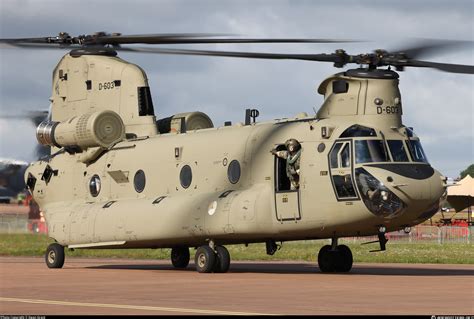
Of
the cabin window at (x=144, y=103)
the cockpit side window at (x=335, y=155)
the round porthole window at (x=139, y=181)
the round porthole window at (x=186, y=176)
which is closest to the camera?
the cockpit side window at (x=335, y=155)

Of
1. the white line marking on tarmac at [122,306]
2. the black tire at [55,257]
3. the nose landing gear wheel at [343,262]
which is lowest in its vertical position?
the white line marking on tarmac at [122,306]

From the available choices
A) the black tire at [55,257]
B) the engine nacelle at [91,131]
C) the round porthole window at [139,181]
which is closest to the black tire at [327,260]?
the round porthole window at [139,181]

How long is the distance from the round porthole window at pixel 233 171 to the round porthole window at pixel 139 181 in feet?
11.5

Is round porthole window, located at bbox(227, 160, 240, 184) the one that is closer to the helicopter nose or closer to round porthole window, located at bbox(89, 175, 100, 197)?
the helicopter nose

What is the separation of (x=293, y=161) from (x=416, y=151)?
3.14m

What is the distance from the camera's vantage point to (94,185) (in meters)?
32.2

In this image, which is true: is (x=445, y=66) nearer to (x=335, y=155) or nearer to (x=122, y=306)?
(x=335, y=155)

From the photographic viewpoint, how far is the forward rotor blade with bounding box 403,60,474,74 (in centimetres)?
2384

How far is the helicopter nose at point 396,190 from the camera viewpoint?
82.6ft

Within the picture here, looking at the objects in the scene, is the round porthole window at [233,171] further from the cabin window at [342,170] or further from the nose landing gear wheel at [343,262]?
the nose landing gear wheel at [343,262]

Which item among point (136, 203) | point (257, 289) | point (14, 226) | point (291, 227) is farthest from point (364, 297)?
point (14, 226)

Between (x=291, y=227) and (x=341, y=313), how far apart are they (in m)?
10.8

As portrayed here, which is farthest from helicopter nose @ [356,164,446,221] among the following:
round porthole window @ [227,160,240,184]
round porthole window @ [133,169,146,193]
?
round porthole window @ [133,169,146,193]

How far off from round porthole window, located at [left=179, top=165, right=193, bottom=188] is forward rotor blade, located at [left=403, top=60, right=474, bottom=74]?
23.9ft
